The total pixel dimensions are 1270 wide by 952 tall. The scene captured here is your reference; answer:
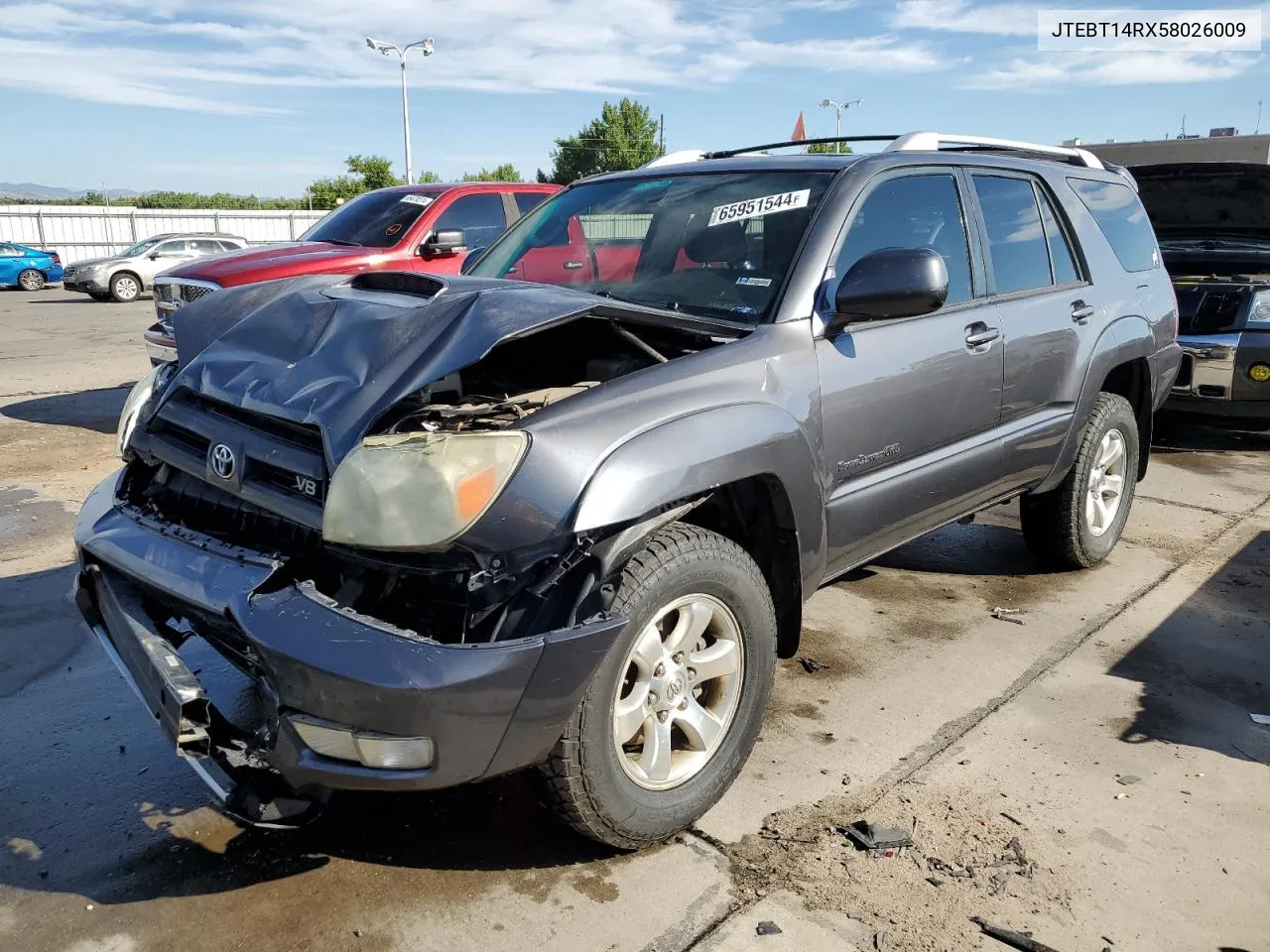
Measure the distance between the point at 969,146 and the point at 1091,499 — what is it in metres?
1.75

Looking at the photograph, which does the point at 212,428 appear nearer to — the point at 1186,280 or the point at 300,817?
the point at 300,817

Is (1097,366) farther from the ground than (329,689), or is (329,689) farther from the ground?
(1097,366)

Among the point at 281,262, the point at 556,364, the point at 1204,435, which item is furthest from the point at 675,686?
the point at 1204,435

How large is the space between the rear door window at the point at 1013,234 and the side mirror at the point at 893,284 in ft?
3.41

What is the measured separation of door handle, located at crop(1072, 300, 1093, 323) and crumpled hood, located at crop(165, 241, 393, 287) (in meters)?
5.07

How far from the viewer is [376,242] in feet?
26.3

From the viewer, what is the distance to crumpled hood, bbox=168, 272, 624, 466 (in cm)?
252

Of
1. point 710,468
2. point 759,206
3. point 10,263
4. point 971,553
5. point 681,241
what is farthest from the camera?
point 10,263

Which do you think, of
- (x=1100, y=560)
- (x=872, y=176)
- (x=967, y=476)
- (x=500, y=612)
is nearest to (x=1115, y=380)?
(x=1100, y=560)

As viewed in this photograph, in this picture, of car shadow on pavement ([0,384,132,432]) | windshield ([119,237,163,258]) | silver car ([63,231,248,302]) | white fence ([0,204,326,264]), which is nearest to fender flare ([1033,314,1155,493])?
car shadow on pavement ([0,384,132,432])

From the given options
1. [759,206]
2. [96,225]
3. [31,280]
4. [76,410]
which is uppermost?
[96,225]

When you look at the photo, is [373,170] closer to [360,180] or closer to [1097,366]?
[360,180]

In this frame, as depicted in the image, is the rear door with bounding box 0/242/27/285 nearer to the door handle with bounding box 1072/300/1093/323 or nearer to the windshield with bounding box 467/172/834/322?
the windshield with bounding box 467/172/834/322

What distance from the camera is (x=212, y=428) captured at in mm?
2777
